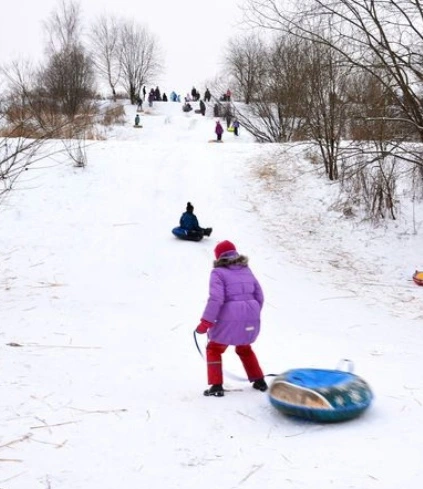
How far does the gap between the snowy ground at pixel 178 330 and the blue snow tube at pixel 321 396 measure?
108 millimetres

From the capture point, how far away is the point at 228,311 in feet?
15.4

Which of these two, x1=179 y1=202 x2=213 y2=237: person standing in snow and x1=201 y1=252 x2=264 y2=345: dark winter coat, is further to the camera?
x1=179 y1=202 x2=213 y2=237: person standing in snow

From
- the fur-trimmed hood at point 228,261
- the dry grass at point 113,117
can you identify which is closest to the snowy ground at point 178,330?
the fur-trimmed hood at point 228,261

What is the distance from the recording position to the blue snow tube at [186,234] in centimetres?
1154

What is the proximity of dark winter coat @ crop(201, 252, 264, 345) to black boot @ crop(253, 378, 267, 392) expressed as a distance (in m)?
0.41

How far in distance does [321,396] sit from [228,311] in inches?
45.4

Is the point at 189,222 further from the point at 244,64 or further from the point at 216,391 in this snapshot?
the point at 244,64

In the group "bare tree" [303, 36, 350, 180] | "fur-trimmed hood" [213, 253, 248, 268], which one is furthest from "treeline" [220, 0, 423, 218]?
"fur-trimmed hood" [213, 253, 248, 268]

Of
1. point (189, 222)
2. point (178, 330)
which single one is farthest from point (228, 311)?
point (189, 222)

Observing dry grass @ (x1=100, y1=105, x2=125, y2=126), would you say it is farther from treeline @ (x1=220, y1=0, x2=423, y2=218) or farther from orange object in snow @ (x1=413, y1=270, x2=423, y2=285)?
orange object in snow @ (x1=413, y1=270, x2=423, y2=285)

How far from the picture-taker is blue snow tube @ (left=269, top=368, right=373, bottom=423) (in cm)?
393

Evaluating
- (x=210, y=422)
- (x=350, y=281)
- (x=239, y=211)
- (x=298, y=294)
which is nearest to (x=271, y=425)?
(x=210, y=422)

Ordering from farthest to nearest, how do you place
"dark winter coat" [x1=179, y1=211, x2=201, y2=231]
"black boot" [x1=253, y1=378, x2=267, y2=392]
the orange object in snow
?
"dark winter coat" [x1=179, y1=211, x2=201, y2=231] < the orange object in snow < "black boot" [x1=253, y1=378, x2=267, y2=392]

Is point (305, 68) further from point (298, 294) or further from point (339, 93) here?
point (298, 294)
